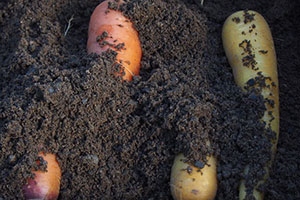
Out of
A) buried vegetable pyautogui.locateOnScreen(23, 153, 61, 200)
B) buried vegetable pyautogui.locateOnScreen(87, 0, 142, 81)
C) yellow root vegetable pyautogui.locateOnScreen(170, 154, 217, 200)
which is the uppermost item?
buried vegetable pyautogui.locateOnScreen(87, 0, 142, 81)

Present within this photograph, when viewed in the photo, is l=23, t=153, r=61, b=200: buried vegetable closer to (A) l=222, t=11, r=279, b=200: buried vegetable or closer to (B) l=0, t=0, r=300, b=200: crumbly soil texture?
(B) l=0, t=0, r=300, b=200: crumbly soil texture

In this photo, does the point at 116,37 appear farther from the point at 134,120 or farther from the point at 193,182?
the point at 193,182

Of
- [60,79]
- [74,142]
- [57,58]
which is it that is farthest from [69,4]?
→ [74,142]

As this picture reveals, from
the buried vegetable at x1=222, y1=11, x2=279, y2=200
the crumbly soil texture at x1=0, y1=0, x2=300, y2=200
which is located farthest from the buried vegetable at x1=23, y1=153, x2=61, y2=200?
the buried vegetable at x1=222, y1=11, x2=279, y2=200

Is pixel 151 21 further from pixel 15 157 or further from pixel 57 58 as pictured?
pixel 15 157

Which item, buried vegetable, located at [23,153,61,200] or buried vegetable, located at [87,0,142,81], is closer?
buried vegetable, located at [23,153,61,200]

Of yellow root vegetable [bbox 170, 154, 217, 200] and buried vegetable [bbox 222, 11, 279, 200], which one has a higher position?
buried vegetable [bbox 222, 11, 279, 200]

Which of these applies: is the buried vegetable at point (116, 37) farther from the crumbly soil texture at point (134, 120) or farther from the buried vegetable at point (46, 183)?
the buried vegetable at point (46, 183)
